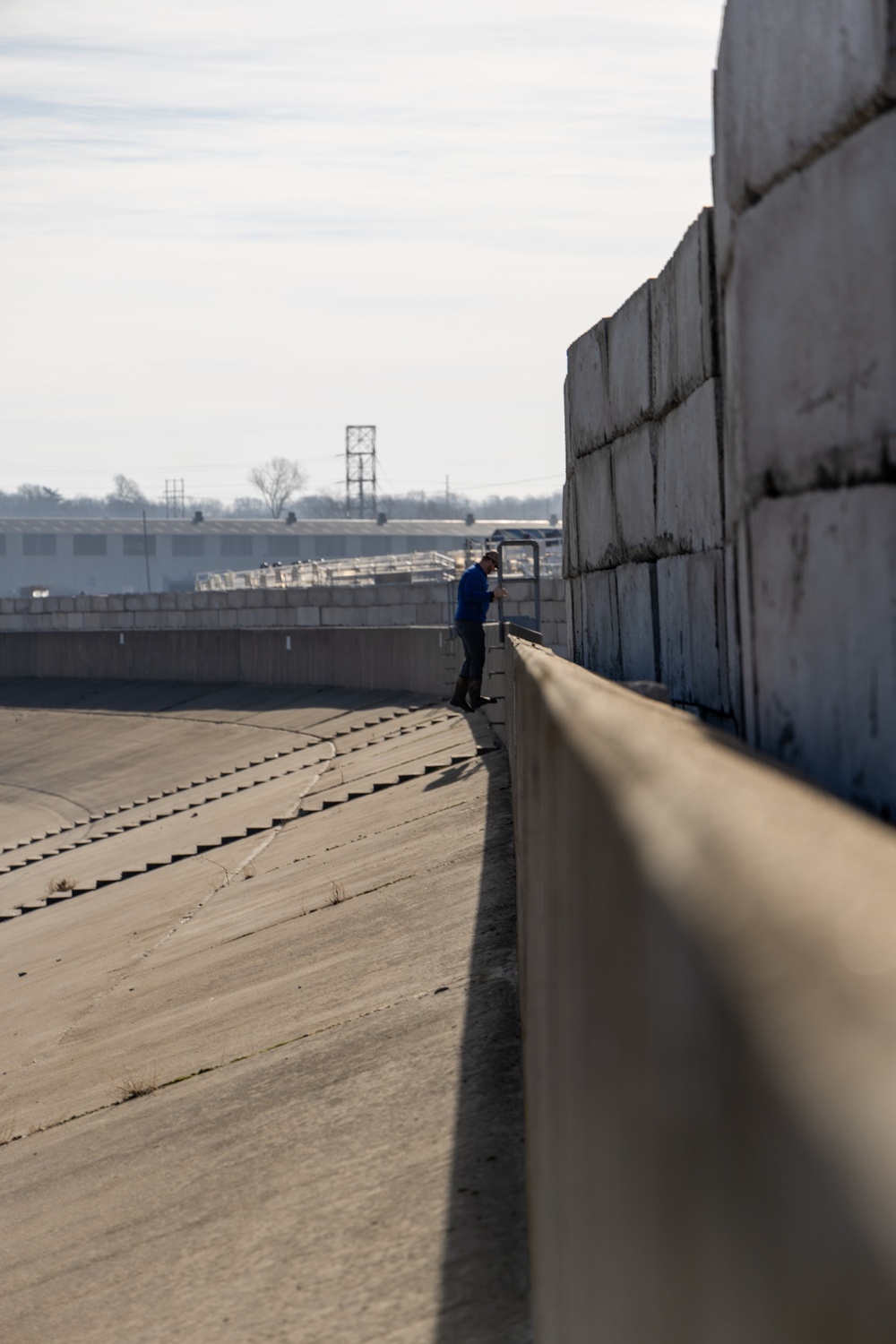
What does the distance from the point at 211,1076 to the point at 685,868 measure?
4323mm

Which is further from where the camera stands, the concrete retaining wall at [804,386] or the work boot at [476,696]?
the work boot at [476,696]

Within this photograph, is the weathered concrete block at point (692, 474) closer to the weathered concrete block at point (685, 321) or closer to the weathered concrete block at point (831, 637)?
the weathered concrete block at point (685, 321)

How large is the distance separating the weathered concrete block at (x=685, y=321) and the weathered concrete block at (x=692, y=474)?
0.08m

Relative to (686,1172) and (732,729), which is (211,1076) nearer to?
(732,729)

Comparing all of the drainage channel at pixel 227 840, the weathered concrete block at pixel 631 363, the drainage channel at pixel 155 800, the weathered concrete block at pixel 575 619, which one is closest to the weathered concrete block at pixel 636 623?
the weathered concrete block at pixel 631 363

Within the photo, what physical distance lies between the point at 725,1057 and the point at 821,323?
2120mm

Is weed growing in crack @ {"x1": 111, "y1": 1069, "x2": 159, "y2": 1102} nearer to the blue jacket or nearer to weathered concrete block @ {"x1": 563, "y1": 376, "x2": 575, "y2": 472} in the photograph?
weathered concrete block @ {"x1": 563, "y1": 376, "x2": 575, "y2": 472}

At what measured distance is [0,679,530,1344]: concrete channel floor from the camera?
3088 millimetres

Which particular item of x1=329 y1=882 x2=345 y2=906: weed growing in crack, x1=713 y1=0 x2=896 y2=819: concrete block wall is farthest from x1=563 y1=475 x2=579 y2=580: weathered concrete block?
x1=713 y1=0 x2=896 y2=819: concrete block wall

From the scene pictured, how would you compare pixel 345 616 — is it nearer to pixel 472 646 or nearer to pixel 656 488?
pixel 472 646

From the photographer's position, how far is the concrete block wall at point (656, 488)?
4586 millimetres

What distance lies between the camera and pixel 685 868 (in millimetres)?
1148

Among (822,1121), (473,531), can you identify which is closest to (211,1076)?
(822,1121)

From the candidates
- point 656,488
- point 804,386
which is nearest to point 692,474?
point 656,488
